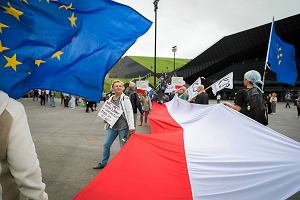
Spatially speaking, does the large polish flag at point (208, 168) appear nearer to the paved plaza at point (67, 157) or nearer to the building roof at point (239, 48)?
the paved plaza at point (67, 157)

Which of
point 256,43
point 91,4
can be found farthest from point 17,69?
point 256,43

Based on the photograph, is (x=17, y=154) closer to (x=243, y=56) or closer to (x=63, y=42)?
(x=63, y=42)

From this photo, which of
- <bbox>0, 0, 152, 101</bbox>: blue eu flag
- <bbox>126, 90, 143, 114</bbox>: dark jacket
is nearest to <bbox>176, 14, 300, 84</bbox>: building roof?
<bbox>126, 90, 143, 114</bbox>: dark jacket

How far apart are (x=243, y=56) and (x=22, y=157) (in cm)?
4848

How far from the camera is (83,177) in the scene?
5273 mm

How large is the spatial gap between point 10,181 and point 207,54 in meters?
48.2

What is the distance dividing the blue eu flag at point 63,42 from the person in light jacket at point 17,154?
0.84 m

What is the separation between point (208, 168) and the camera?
3484 millimetres

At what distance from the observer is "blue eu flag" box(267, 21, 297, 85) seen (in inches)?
320

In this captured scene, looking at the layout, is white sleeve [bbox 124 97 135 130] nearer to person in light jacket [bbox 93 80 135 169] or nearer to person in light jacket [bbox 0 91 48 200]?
person in light jacket [bbox 93 80 135 169]

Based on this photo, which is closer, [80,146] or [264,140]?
[264,140]

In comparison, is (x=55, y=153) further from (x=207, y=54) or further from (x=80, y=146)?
(x=207, y=54)

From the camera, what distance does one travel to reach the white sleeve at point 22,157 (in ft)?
5.44

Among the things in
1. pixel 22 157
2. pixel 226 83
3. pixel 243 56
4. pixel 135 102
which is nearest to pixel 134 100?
pixel 135 102
